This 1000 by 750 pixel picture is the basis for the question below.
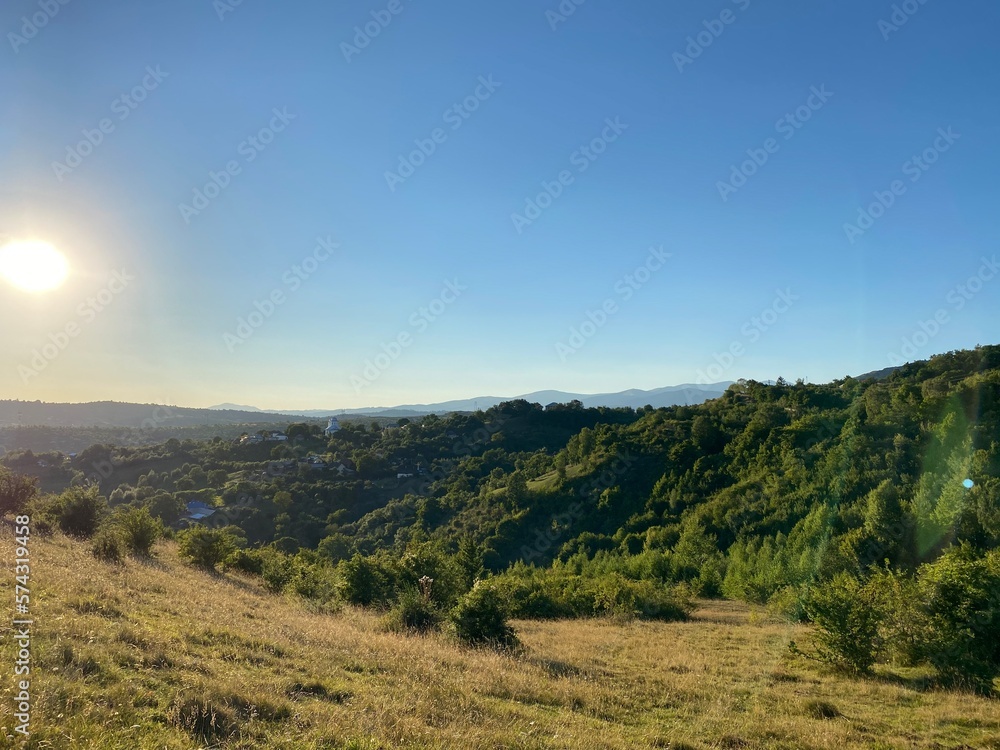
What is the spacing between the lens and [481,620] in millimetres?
13039

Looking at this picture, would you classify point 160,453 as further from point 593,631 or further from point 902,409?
point 902,409

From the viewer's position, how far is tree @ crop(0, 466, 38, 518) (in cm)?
2198

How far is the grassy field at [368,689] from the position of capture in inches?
207

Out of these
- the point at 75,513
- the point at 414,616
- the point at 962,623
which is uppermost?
the point at 962,623

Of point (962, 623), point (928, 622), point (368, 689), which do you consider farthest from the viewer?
point (928, 622)

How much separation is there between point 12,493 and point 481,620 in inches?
881

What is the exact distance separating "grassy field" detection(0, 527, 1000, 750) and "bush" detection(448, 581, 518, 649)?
2.04ft

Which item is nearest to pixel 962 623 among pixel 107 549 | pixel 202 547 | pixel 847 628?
pixel 847 628

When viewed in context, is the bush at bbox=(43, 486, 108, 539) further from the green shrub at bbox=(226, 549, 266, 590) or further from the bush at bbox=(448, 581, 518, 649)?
the bush at bbox=(448, 581, 518, 649)

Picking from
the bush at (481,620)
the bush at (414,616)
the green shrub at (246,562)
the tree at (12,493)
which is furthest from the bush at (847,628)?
the tree at (12,493)

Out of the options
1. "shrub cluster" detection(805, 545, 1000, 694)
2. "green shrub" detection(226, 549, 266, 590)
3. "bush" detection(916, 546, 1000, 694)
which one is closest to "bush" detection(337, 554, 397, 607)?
"green shrub" detection(226, 549, 266, 590)

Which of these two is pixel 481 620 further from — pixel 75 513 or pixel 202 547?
pixel 75 513

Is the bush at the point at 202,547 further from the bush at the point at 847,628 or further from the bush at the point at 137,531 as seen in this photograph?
the bush at the point at 847,628

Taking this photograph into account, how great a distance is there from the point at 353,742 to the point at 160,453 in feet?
278
